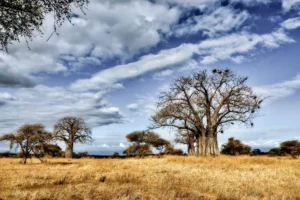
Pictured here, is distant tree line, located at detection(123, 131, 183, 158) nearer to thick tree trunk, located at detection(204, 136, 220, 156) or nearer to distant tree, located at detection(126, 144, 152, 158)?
distant tree, located at detection(126, 144, 152, 158)

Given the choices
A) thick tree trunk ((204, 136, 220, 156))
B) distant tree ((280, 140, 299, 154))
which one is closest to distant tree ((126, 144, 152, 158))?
distant tree ((280, 140, 299, 154))

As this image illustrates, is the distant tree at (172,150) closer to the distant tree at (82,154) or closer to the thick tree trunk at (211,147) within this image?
the distant tree at (82,154)

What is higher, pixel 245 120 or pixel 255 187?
pixel 245 120

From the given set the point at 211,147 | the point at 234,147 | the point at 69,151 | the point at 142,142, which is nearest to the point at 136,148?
the point at 142,142

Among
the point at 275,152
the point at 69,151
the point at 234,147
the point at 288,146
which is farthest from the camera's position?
the point at 234,147

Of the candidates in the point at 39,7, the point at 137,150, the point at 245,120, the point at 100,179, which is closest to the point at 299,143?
the point at 245,120

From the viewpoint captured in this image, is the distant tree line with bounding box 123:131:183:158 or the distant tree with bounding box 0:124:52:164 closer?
the distant tree with bounding box 0:124:52:164

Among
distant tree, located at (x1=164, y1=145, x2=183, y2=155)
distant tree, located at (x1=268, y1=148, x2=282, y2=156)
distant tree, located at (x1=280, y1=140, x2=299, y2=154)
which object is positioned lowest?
distant tree, located at (x1=164, y1=145, x2=183, y2=155)

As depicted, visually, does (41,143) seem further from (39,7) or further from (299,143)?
(299,143)

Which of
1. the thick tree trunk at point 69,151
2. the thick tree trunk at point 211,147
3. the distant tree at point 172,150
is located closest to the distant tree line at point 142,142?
the distant tree at point 172,150

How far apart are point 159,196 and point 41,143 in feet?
59.2

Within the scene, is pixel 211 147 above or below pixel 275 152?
above

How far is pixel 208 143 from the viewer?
A: 82.4 ft

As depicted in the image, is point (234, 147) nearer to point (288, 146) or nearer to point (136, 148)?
point (288, 146)
